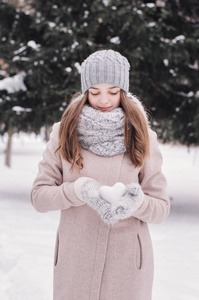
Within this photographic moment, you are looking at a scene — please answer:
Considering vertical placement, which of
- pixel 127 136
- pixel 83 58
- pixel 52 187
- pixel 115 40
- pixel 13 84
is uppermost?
pixel 127 136

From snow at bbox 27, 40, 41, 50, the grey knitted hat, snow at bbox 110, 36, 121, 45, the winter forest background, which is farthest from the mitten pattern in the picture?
snow at bbox 27, 40, 41, 50

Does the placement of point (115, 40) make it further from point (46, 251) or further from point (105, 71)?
point (105, 71)

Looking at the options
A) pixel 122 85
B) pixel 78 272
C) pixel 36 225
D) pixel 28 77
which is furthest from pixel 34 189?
pixel 28 77

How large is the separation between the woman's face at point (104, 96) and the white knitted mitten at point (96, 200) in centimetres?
45

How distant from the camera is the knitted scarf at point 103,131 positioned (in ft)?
5.42

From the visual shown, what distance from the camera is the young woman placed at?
1617 millimetres

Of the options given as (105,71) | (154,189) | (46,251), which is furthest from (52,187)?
(46,251)

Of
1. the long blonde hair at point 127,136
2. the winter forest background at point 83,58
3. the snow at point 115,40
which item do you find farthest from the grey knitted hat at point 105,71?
the snow at point 115,40

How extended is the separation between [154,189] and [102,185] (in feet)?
0.87

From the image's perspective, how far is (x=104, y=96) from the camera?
173 centimetres

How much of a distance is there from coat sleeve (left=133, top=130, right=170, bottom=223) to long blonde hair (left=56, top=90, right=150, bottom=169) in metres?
0.07

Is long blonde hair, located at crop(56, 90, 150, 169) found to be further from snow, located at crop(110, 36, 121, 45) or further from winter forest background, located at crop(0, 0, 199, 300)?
snow, located at crop(110, 36, 121, 45)

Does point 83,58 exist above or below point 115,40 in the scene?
below

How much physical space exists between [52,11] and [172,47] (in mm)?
2197
